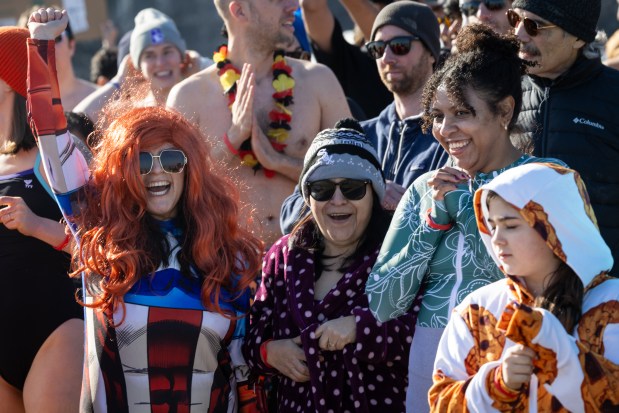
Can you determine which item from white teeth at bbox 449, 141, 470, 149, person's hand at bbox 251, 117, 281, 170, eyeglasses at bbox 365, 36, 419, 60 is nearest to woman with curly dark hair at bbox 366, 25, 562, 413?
white teeth at bbox 449, 141, 470, 149

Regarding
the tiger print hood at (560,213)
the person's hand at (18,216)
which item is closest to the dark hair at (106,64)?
the person's hand at (18,216)

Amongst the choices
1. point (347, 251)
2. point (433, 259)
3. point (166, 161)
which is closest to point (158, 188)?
point (166, 161)

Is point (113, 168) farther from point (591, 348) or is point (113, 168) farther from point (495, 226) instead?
point (591, 348)

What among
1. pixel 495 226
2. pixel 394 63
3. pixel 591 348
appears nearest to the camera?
pixel 591 348

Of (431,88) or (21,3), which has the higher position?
(431,88)

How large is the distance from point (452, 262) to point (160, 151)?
47.5 inches

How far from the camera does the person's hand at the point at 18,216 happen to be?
4.07 metres

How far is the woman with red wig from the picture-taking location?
3.68 m

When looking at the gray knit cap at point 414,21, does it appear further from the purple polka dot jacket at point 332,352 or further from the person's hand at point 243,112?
the purple polka dot jacket at point 332,352

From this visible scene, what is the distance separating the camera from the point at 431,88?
361 cm

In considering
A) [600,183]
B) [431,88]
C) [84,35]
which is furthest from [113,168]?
[84,35]

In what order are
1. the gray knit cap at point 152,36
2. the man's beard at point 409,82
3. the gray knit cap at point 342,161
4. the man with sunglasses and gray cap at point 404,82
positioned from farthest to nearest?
the gray knit cap at point 152,36 → the man's beard at point 409,82 → the man with sunglasses and gray cap at point 404,82 → the gray knit cap at point 342,161

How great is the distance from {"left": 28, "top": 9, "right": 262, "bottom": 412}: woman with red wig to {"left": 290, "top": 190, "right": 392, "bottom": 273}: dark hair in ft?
0.61

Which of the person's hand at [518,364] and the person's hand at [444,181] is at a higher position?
the person's hand at [444,181]
